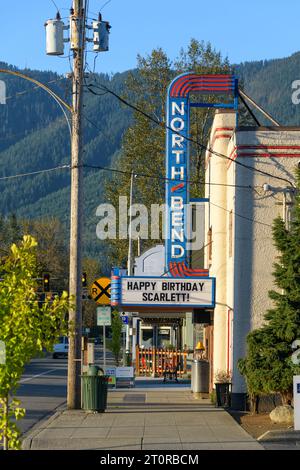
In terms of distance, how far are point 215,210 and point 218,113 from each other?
2.88 meters

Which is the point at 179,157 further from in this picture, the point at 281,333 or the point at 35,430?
the point at 35,430

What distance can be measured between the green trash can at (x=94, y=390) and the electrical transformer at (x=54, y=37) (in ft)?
25.9

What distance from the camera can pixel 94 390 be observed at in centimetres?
2480

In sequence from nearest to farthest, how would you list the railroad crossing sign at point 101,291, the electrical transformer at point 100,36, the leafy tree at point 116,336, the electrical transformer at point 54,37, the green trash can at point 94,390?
the green trash can at point 94,390 < the electrical transformer at point 54,37 < the electrical transformer at point 100,36 < the railroad crossing sign at point 101,291 < the leafy tree at point 116,336

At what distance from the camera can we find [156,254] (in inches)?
2036

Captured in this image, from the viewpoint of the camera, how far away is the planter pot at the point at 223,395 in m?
26.2

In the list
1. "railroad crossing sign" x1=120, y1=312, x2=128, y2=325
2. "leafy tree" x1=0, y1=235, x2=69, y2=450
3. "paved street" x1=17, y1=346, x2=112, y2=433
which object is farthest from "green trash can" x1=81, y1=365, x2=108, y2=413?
"railroad crossing sign" x1=120, y1=312, x2=128, y2=325

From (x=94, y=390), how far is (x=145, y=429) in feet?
13.9

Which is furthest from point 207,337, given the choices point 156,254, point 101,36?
point 156,254

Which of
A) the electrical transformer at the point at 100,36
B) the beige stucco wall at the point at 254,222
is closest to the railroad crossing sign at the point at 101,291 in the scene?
the beige stucco wall at the point at 254,222

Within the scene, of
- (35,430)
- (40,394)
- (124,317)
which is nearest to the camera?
(35,430)

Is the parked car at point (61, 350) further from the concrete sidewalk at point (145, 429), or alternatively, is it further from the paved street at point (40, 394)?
the concrete sidewalk at point (145, 429)

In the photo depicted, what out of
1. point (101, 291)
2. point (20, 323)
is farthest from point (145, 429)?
point (101, 291)
